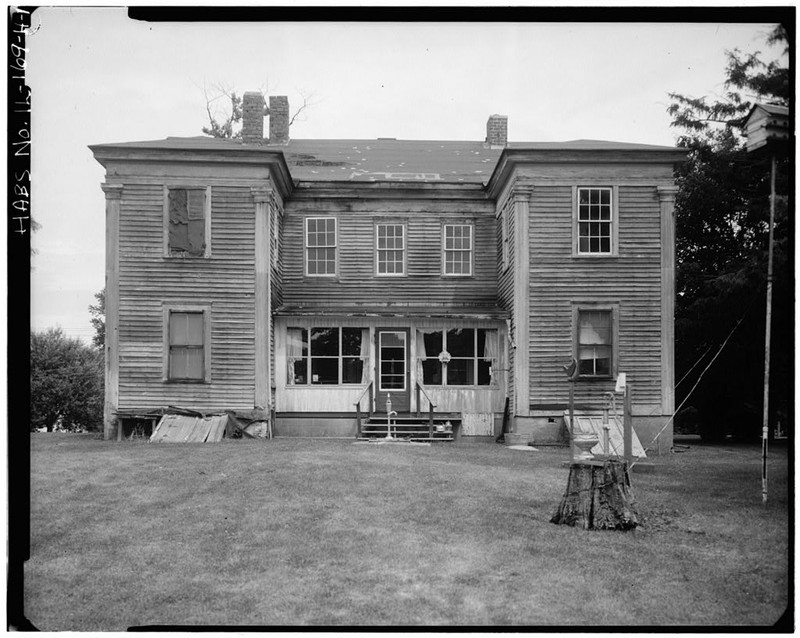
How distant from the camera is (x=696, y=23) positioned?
667cm

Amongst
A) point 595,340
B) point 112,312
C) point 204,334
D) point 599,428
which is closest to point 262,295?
point 204,334

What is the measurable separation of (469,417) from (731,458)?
6806mm

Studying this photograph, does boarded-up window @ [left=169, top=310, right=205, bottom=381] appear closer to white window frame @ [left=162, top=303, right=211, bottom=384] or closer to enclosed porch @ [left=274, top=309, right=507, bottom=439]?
white window frame @ [left=162, top=303, right=211, bottom=384]

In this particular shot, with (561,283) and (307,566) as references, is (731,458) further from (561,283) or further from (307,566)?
(307,566)

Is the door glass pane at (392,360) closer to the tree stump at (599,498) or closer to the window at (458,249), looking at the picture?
the window at (458,249)

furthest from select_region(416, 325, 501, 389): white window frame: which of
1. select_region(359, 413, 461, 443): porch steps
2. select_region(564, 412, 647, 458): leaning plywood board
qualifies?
select_region(564, 412, 647, 458): leaning plywood board

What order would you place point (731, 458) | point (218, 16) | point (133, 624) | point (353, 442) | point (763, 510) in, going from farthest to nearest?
point (353, 442)
point (731, 458)
point (763, 510)
point (218, 16)
point (133, 624)

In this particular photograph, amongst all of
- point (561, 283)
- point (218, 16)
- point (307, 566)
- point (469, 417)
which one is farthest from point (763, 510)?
point (469, 417)

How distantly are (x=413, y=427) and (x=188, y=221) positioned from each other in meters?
6.94

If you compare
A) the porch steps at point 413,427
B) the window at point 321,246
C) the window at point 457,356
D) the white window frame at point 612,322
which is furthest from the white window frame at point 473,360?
the window at point 321,246

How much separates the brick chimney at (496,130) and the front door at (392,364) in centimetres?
717

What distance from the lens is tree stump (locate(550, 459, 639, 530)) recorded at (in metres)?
8.30

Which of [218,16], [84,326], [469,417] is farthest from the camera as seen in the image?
[469,417]

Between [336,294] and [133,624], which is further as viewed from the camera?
[336,294]
